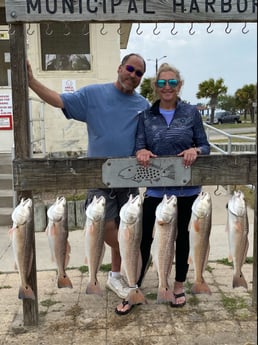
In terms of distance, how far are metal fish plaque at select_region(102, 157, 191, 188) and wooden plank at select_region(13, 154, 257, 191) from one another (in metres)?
0.02

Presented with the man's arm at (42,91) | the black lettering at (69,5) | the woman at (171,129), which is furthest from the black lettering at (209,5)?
the man's arm at (42,91)

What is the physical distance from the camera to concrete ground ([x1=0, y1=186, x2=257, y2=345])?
3.41m

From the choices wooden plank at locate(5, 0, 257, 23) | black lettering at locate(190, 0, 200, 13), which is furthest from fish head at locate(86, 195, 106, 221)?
black lettering at locate(190, 0, 200, 13)

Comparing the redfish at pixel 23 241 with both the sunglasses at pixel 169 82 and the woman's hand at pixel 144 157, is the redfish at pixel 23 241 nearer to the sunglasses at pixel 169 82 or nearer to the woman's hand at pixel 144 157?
the woman's hand at pixel 144 157

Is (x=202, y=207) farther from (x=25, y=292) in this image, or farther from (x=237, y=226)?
(x=25, y=292)

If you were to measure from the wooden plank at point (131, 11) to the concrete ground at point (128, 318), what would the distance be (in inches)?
91.1

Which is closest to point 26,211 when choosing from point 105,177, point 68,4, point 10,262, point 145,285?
point 105,177

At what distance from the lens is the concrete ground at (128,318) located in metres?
3.41

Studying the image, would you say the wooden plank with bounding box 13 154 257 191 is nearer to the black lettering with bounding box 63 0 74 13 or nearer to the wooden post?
the wooden post

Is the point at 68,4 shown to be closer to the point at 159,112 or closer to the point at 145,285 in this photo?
the point at 159,112

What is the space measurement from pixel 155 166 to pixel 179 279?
1211mm

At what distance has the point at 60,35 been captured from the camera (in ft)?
28.1

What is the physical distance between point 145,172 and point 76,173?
1.68 feet

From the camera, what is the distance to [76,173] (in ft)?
10.9
